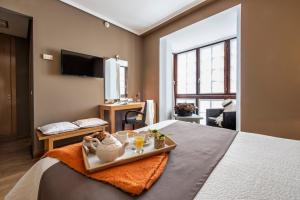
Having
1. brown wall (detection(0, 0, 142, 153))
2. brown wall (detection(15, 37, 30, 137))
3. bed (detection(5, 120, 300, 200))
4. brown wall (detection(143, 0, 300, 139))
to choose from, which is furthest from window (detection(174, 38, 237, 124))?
brown wall (detection(15, 37, 30, 137))

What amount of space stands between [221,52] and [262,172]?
3.73 m

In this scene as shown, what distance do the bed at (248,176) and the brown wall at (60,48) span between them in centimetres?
186

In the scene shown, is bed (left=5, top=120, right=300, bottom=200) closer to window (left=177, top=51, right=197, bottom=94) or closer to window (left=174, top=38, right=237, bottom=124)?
window (left=174, top=38, right=237, bottom=124)

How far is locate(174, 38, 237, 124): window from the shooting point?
3659 millimetres

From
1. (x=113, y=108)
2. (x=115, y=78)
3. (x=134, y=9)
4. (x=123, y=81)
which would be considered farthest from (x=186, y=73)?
(x=113, y=108)

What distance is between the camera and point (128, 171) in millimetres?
698

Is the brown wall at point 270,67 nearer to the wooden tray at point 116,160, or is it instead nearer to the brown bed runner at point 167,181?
the brown bed runner at point 167,181

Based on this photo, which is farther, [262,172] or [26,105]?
[26,105]

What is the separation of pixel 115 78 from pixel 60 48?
1.25 metres

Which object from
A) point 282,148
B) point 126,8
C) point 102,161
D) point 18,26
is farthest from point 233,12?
point 18,26

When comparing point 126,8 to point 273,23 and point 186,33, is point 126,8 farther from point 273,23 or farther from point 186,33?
point 273,23

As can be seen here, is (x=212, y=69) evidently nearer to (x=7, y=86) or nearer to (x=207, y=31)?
(x=207, y=31)

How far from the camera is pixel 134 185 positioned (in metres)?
0.58

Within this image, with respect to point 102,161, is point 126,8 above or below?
above
